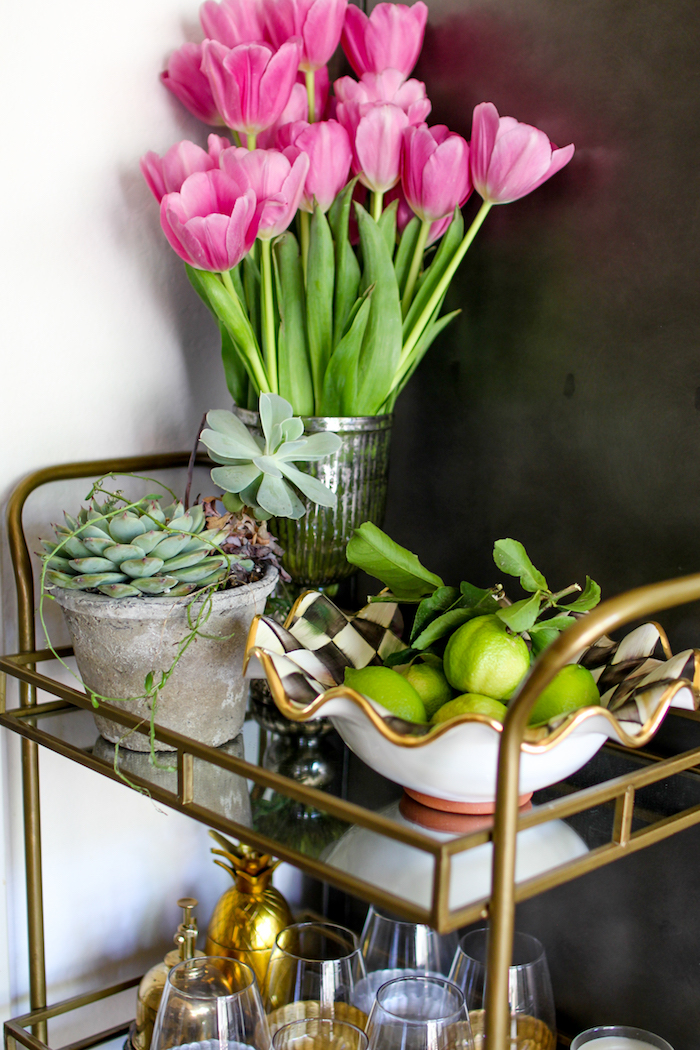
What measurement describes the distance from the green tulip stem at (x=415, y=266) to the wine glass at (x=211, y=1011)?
517 mm

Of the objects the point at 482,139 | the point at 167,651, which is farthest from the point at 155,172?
the point at 167,651

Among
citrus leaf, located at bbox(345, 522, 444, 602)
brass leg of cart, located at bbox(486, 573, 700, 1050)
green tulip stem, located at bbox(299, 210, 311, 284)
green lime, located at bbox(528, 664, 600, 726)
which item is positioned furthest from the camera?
green tulip stem, located at bbox(299, 210, 311, 284)

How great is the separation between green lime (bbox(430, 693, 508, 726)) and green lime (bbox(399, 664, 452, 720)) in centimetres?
3

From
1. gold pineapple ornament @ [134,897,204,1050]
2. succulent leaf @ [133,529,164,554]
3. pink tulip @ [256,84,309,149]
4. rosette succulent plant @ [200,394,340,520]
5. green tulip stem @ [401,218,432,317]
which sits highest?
pink tulip @ [256,84,309,149]

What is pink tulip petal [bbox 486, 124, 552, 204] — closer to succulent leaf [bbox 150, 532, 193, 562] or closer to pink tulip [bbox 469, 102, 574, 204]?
pink tulip [bbox 469, 102, 574, 204]

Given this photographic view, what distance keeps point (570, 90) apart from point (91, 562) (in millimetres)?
505

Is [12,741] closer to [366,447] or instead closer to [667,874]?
[366,447]

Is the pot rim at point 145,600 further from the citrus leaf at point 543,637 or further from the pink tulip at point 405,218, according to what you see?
the pink tulip at point 405,218

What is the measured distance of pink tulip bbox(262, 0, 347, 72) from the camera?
2.33 feet

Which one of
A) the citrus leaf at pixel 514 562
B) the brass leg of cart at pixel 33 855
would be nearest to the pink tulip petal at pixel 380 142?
the citrus leaf at pixel 514 562

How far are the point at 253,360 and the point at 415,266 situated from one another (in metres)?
0.16

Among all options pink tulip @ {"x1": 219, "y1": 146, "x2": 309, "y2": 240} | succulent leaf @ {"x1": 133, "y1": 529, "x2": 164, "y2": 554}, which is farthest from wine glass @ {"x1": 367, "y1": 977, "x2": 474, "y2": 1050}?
pink tulip @ {"x1": 219, "y1": 146, "x2": 309, "y2": 240}

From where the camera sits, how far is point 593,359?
27.8 inches

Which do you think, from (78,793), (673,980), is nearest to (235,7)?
(78,793)
